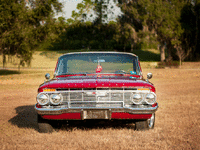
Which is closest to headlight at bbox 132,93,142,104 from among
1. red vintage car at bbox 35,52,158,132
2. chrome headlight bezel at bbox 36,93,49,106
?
red vintage car at bbox 35,52,158,132

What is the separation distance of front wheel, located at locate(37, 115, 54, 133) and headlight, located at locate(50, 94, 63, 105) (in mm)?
492

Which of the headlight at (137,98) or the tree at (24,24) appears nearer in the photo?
the headlight at (137,98)

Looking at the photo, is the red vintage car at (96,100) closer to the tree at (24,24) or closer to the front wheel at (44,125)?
the front wheel at (44,125)

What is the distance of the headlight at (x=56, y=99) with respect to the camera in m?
5.60

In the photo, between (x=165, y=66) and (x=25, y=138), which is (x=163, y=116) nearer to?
(x=25, y=138)

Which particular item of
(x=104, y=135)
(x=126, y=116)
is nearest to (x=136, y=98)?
(x=126, y=116)

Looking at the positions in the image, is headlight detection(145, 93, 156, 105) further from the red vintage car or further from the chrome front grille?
the chrome front grille

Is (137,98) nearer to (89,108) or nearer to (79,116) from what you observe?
(89,108)

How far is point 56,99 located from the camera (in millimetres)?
5617

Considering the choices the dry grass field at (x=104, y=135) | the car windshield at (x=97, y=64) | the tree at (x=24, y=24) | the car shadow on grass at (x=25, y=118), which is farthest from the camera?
the tree at (x=24, y=24)

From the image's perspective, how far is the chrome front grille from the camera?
5.56 m

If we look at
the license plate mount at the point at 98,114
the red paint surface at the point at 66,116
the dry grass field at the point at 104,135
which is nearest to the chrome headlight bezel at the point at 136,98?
the license plate mount at the point at 98,114

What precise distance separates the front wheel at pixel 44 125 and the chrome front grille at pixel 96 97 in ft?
2.05

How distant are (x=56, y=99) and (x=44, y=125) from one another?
701 mm
